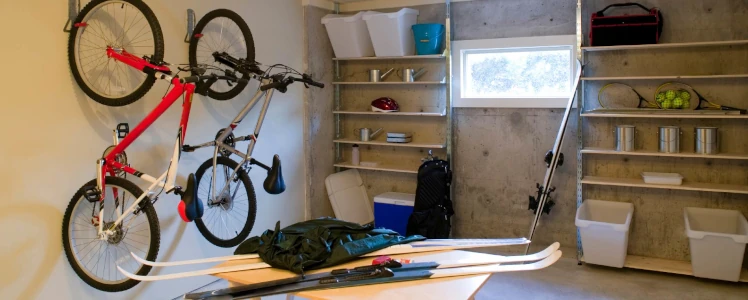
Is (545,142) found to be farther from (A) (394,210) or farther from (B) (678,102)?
(A) (394,210)

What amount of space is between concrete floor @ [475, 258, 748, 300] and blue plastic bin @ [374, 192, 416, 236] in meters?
1.16

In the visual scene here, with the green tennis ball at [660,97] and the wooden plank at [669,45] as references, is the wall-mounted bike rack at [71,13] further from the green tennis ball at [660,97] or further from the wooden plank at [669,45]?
the green tennis ball at [660,97]

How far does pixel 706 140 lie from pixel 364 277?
10.4ft

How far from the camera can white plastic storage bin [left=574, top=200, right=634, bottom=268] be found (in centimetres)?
412

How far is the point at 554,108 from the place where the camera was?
4.72 m

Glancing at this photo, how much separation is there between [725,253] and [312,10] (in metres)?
3.94

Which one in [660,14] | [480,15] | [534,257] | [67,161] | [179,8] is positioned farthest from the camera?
[480,15]

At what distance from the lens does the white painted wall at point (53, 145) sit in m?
2.90

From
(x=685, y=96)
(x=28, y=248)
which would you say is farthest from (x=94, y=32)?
(x=685, y=96)

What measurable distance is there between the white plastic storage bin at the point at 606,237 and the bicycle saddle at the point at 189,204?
9.45 feet

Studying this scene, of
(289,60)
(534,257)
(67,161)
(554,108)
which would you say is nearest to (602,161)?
(554,108)

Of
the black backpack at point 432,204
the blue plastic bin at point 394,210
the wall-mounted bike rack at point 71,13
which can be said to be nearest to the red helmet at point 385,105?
the black backpack at point 432,204

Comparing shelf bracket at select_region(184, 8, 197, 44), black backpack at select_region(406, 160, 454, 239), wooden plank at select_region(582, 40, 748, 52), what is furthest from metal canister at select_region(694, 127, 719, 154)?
shelf bracket at select_region(184, 8, 197, 44)

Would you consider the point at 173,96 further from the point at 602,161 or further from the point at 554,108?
the point at 602,161
